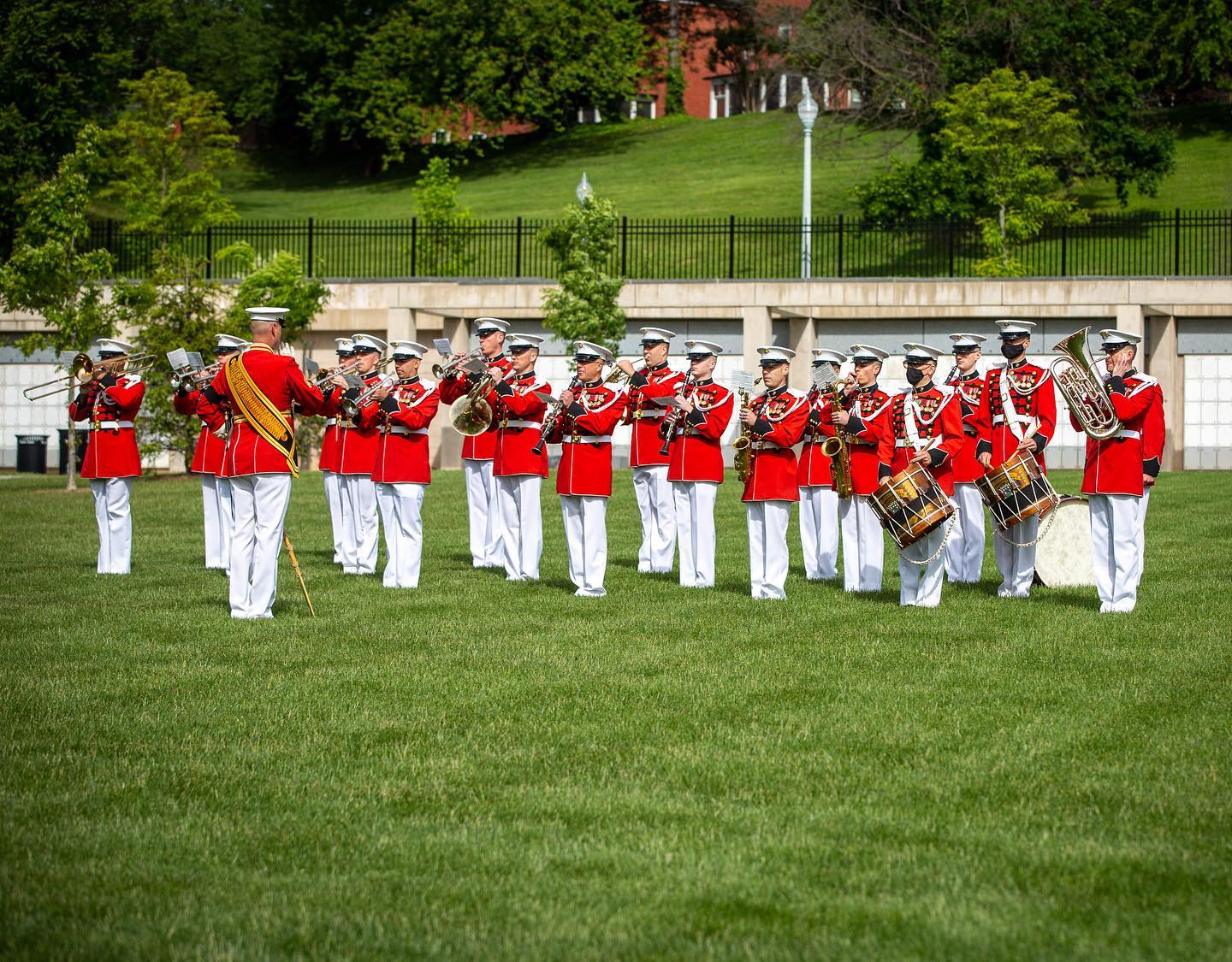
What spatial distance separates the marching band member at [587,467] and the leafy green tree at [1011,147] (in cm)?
2411

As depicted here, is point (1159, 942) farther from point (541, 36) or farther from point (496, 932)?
point (541, 36)

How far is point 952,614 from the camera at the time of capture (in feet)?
39.7

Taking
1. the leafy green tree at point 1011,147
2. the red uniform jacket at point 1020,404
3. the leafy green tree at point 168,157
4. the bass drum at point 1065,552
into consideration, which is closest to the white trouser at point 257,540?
the red uniform jacket at point 1020,404

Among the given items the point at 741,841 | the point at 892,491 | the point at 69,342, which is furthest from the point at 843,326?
the point at 741,841

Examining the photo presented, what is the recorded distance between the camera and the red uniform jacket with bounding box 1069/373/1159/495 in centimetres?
1218

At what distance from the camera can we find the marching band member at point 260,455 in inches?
453

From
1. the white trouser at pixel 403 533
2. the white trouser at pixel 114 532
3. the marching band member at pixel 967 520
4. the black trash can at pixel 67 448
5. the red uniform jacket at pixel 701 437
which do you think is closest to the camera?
the red uniform jacket at pixel 701 437

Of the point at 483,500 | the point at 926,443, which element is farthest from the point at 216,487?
the point at 926,443

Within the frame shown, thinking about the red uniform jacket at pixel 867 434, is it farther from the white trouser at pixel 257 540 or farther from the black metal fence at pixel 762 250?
the black metal fence at pixel 762 250

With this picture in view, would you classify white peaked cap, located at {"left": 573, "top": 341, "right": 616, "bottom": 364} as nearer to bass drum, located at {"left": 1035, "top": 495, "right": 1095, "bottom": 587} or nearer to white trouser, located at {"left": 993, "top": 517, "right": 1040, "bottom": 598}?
white trouser, located at {"left": 993, "top": 517, "right": 1040, "bottom": 598}

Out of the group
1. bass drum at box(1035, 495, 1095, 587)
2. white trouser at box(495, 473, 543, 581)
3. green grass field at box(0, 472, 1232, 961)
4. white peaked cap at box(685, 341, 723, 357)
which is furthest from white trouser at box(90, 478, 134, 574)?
bass drum at box(1035, 495, 1095, 587)

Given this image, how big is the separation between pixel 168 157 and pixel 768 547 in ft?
131

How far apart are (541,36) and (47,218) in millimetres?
34887

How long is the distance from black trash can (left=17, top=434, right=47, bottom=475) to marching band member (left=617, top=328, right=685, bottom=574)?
20851mm
